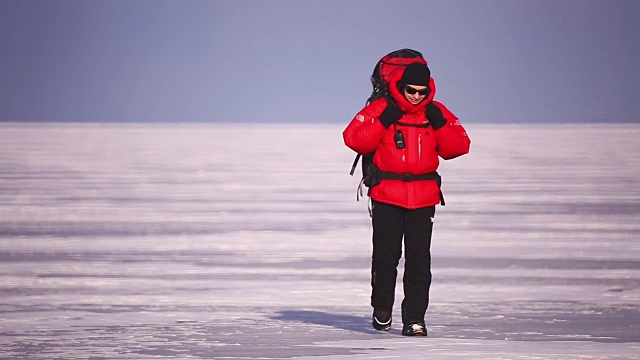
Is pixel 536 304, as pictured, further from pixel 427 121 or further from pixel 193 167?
pixel 193 167

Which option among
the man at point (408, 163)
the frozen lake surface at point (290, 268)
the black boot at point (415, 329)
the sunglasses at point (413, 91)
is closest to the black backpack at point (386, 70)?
the man at point (408, 163)

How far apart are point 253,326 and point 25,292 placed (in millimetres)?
1783

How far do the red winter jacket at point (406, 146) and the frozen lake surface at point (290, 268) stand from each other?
1.93 ft

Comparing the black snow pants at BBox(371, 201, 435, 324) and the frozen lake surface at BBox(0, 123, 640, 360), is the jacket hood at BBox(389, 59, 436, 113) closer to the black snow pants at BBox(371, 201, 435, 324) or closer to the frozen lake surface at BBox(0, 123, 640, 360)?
the black snow pants at BBox(371, 201, 435, 324)

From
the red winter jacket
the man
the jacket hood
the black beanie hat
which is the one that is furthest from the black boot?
the black beanie hat

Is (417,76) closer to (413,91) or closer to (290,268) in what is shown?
(413,91)

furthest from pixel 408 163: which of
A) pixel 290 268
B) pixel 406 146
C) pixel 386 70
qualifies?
pixel 290 268

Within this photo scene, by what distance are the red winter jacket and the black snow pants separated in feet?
0.27

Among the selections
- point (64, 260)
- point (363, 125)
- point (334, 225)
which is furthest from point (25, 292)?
point (334, 225)

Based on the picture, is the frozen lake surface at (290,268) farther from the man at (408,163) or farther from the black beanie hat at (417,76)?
the black beanie hat at (417,76)

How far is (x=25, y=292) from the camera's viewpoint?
7.36m

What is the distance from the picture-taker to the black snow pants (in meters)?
5.89

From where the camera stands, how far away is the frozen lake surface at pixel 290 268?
5621 millimetres

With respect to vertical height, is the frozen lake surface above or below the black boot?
above
